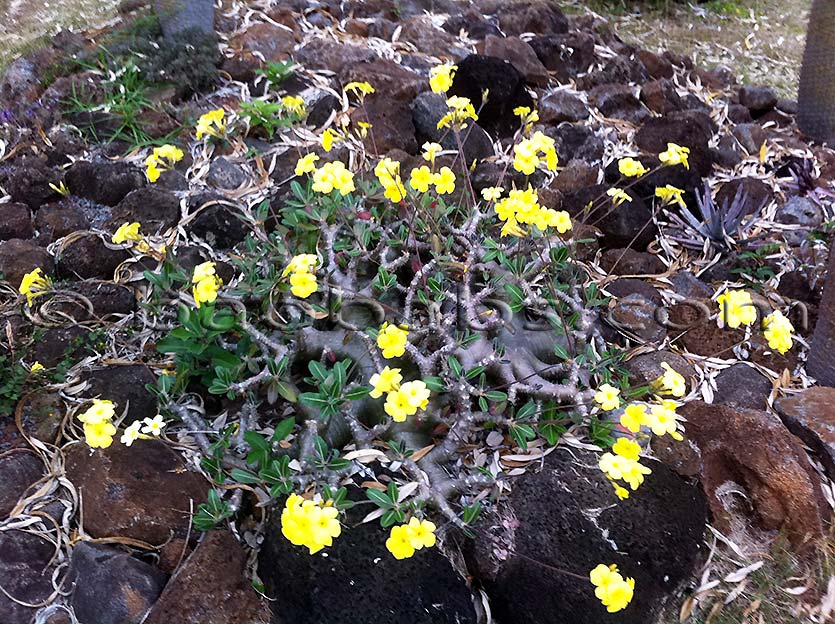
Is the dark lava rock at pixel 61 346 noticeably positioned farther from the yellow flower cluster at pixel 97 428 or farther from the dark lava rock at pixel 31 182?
the dark lava rock at pixel 31 182

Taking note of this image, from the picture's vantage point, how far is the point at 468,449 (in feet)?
6.88

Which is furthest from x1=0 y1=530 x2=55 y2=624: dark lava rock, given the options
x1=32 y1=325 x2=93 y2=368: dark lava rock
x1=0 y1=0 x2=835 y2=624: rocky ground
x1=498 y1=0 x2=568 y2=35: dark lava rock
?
x1=498 y1=0 x2=568 y2=35: dark lava rock

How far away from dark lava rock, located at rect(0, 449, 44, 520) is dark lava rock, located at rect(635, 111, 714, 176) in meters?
3.04

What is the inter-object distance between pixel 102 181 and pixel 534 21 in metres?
3.11

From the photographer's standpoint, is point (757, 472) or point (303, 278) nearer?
point (303, 278)

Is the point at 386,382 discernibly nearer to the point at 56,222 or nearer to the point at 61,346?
the point at 61,346

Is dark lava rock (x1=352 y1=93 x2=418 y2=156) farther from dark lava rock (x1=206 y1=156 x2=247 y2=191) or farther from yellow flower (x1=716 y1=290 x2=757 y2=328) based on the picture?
yellow flower (x1=716 y1=290 x2=757 y2=328)

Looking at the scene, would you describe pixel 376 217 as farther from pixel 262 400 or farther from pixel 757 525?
pixel 757 525

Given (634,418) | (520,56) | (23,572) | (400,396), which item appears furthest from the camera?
(520,56)

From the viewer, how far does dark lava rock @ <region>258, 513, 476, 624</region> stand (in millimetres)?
1738

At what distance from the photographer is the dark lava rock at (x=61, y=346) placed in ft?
7.84

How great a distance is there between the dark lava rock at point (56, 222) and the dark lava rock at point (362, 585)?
184cm

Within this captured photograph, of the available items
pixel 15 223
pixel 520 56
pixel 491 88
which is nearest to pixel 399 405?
pixel 15 223

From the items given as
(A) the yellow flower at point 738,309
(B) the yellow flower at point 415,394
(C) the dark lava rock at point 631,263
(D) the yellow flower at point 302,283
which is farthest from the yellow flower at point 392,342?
(C) the dark lava rock at point 631,263
